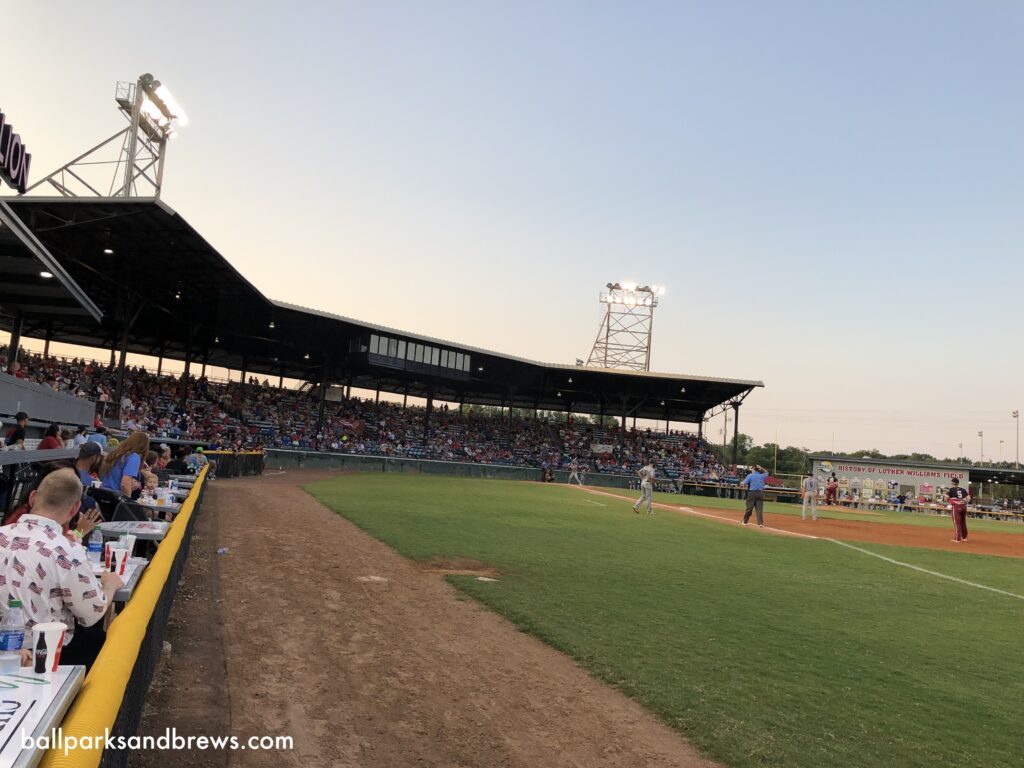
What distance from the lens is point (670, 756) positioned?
448 centimetres

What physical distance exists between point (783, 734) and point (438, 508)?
15.8m

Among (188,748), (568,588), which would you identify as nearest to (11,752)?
(188,748)

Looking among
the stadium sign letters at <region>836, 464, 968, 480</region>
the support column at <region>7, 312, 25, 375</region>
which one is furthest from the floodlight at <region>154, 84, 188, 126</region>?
the stadium sign letters at <region>836, 464, 968, 480</region>

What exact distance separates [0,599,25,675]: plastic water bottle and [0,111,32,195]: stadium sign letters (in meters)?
15.8

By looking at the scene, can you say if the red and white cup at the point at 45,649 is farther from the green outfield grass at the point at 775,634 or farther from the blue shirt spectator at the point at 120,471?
the blue shirt spectator at the point at 120,471

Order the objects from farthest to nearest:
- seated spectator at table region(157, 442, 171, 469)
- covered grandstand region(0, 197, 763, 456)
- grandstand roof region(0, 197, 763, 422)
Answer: grandstand roof region(0, 197, 763, 422), covered grandstand region(0, 197, 763, 456), seated spectator at table region(157, 442, 171, 469)

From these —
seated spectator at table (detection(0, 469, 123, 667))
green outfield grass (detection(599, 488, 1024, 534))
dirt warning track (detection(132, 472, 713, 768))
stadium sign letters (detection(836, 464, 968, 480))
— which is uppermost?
stadium sign letters (detection(836, 464, 968, 480))

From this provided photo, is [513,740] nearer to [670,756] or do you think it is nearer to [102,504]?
[670,756]

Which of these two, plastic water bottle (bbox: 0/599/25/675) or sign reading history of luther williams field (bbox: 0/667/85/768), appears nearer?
sign reading history of luther williams field (bbox: 0/667/85/768)

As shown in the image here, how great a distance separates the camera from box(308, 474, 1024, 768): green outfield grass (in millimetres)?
4887

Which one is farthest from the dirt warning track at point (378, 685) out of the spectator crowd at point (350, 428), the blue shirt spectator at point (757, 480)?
the spectator crowd at point (350, 428)

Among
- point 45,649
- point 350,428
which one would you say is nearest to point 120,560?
point 45,649

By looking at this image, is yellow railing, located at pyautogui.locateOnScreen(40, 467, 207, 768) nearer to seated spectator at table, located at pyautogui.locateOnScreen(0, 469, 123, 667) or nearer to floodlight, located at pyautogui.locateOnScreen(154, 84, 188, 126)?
seated spectator at table, located at pyautogui.locateOnScreen(0, 469, 123, 667)

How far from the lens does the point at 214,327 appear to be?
138 feet
